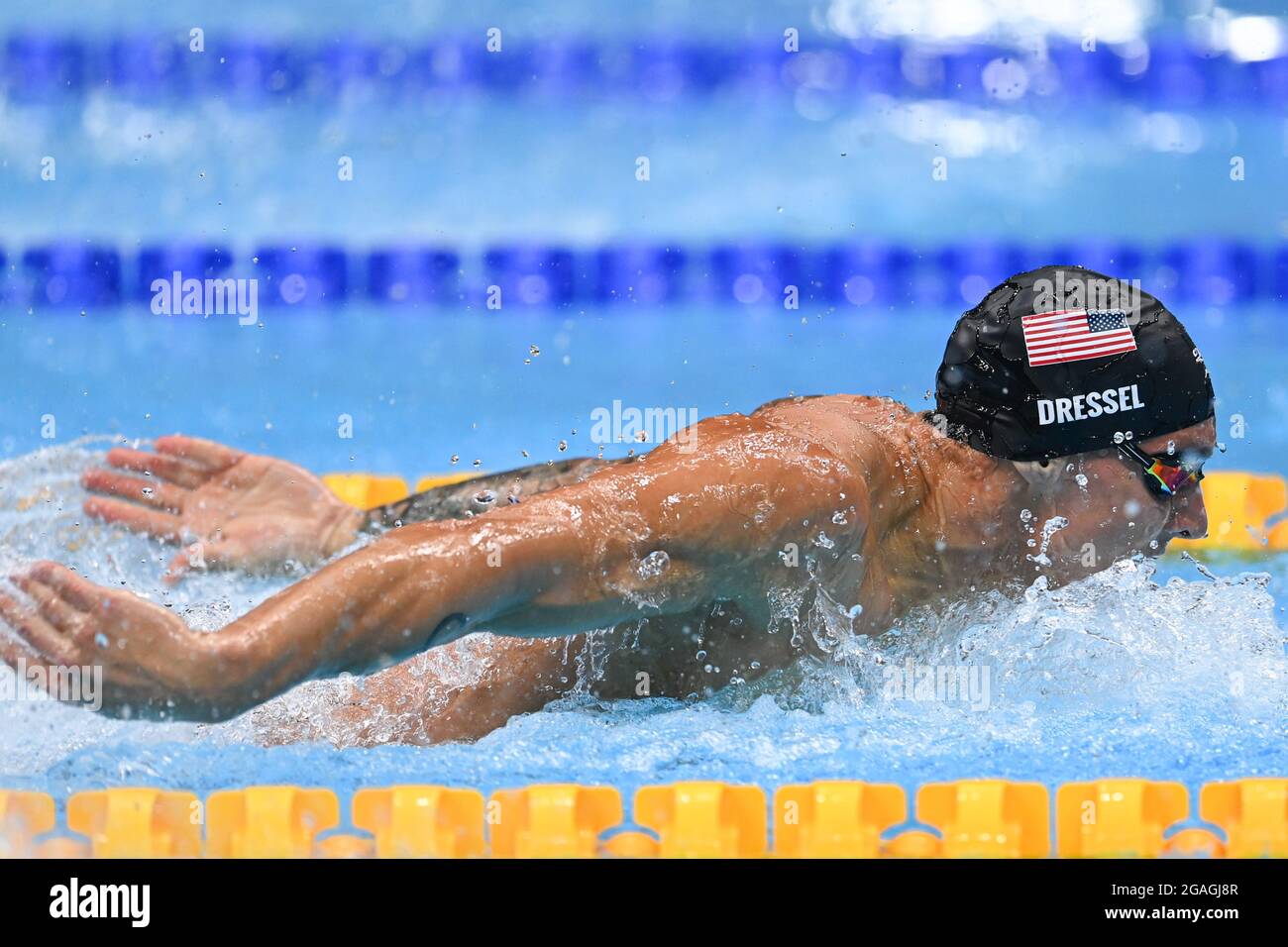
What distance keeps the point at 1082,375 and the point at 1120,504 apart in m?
0.21

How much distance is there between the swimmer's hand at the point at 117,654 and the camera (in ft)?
5.34

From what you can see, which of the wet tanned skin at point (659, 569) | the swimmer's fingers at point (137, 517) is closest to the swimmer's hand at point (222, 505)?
the swimmer's fingers at point (137, 517)

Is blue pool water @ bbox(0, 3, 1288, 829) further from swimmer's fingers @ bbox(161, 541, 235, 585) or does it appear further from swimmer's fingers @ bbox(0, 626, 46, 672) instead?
swimmer's fingers @ bbox(0, 626, 46, 672)

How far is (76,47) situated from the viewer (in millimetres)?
6035

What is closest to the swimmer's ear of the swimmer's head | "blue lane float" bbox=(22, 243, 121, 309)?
the swimmer's head

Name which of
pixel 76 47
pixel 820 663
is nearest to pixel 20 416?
pixel 76 47

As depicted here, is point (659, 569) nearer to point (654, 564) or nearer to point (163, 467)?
point (654, 564)

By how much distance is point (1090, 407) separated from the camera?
218 cm

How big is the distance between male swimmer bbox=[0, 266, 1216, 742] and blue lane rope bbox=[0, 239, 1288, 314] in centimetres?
339

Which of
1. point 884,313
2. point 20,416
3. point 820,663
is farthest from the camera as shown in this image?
point 884,313

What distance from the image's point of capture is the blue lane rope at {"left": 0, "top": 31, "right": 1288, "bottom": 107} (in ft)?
19.9

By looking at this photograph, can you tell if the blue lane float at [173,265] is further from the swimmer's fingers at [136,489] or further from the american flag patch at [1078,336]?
the american flag patch at [1078,336]

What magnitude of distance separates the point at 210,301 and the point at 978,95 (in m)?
3.40
